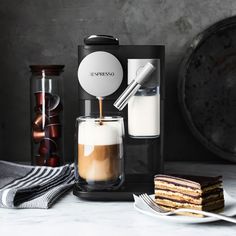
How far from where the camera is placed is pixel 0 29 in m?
1.61

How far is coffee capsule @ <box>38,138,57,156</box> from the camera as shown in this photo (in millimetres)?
1436

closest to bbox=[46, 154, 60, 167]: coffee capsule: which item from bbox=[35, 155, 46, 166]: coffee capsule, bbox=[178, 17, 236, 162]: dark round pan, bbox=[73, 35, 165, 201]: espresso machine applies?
bbox=[35, 155, 46, 166]: coffee capsule

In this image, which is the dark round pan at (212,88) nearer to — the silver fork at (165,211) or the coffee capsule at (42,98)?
the coffee capsule at (42,98)

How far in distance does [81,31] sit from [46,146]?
349 mm

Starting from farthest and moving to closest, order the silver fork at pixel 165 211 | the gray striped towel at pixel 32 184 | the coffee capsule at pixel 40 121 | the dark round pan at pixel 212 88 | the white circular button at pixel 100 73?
the dark round pan at pixel 212 88
the coffee capsule at pixel 40 121
the white circular button at pixel 100 73
the gray striped towel at pixel 32 184
the silver fork at pixel 165 211

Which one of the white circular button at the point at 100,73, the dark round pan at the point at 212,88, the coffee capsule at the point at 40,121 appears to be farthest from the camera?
the dark round pan at the point at 212,88

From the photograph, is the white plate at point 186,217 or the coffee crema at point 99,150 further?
the coffee crema at point 99,150

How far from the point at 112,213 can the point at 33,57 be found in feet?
2.20

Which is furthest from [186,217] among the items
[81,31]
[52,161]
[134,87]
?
[81,31]

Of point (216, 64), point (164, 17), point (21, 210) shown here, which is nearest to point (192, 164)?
point (216, 64)

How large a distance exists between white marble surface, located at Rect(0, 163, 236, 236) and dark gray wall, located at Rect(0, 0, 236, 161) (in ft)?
1.71

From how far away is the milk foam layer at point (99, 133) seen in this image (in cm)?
115

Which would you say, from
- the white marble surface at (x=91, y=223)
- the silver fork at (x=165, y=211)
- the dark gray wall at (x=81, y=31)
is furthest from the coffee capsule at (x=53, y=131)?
the silver fork at (x=165, y=211)

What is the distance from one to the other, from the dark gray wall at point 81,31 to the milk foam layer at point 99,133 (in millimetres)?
463
